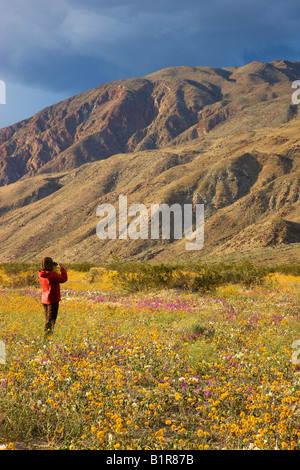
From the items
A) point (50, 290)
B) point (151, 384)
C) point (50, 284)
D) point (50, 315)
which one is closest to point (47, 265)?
point (50, 284)

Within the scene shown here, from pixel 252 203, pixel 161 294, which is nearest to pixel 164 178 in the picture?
pixel 252 203

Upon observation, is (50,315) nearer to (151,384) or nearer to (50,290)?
(50,290)

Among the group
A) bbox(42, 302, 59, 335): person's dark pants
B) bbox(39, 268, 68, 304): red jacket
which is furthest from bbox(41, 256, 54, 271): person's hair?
bbox(42, 302, 59, 335): person's dark pants

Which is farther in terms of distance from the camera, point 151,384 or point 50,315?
point 50,315

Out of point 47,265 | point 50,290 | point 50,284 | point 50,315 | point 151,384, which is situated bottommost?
point 151,384

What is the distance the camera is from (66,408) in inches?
157

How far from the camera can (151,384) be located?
508 cm

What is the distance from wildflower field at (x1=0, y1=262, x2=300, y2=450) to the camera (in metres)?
3.56

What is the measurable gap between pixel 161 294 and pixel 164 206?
5663 centimetres

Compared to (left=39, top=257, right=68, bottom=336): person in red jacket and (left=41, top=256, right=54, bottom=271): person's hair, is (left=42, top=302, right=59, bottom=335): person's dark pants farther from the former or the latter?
(left=41, top=256, right=54, bottom=271): person's hair

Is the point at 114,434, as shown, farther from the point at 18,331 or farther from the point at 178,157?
the point at 178,157

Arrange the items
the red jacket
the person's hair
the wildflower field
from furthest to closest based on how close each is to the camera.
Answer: the person's hair < the red jacket < the wildflower field

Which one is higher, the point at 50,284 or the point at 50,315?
the point at 50,284

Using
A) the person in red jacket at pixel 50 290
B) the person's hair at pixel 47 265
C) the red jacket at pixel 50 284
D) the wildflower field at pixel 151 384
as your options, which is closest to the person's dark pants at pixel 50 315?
the person in red jacket at pixel 50 290
